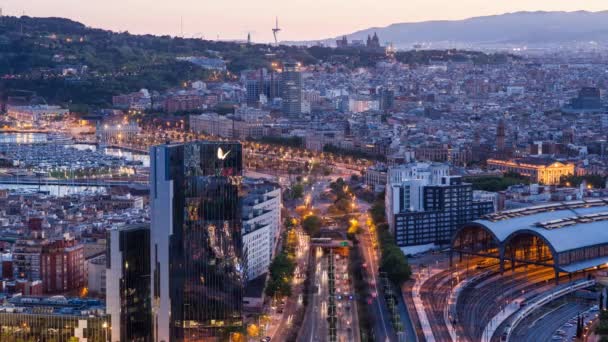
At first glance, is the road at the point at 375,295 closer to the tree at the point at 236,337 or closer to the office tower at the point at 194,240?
the tree at the point at 236,337

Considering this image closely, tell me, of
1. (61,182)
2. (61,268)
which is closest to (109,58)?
(61,182)

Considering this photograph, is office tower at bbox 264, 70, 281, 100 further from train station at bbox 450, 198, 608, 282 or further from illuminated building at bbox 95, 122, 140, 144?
train station at bbox 450, 198, 608, 282

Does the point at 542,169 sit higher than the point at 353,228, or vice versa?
the point at 542,169

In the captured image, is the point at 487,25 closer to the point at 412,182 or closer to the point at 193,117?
the point at 193,117

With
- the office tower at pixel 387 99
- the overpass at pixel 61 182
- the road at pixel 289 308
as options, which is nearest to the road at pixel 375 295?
the road at pixel 289 308

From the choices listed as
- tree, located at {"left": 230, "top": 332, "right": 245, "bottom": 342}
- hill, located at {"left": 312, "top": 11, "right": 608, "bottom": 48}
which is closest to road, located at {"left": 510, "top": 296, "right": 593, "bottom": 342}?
tree, located at {"left": 230, "top": 332, "right": 245, "bottom": 342}

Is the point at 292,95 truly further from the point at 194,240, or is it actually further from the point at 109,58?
the point at 194,240

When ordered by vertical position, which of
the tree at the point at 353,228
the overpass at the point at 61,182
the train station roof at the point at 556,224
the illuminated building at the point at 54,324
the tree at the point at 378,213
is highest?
the train station roof at the point at 556,224
